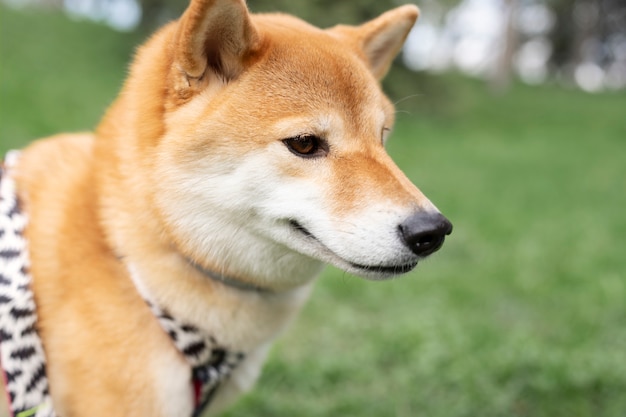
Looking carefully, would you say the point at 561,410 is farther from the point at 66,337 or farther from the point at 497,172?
the point at 497,172

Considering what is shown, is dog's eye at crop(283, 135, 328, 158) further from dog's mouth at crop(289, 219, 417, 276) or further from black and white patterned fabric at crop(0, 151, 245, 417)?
black and white patterned fabric at crop(0, 151, 245, 417)

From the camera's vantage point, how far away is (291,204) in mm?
1952

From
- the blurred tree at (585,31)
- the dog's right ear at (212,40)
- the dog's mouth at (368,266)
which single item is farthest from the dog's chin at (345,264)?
the blurred tree at (585,31)

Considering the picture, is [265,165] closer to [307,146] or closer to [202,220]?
[307,146]

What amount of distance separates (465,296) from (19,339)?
3272 millimetres

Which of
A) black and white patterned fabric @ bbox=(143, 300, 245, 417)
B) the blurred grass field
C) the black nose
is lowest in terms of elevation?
the blurred grass field

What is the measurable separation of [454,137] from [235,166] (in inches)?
348

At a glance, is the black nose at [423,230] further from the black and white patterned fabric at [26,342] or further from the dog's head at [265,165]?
the black and white patterned fabric at [26,342]

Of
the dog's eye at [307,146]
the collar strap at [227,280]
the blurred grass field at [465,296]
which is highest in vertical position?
the dog's eye at [307,146]

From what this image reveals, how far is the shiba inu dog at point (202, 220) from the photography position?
75.8 inches

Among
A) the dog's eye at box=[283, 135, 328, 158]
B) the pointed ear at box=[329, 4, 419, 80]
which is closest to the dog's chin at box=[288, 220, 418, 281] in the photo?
the dog's eye at box=[283, 135, 328, 158]

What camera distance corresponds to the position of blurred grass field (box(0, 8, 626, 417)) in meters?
3.27

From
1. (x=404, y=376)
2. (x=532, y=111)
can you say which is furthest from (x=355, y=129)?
(x=532, y=111)

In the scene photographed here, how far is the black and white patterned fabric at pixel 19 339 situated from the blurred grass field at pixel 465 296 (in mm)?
1040
